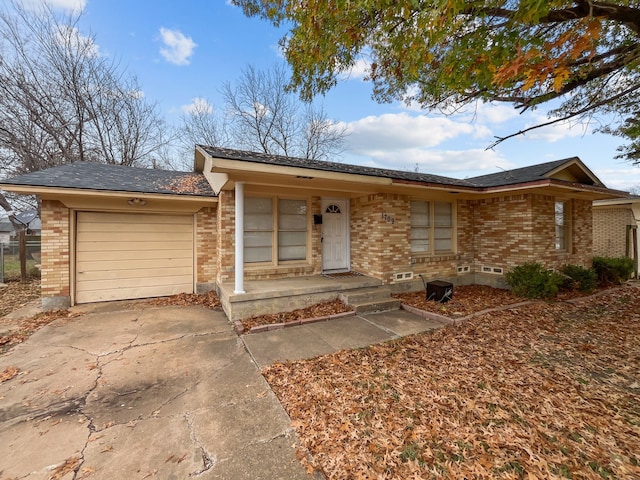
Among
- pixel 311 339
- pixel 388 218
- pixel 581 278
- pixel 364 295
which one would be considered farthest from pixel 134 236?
pixel 581 278

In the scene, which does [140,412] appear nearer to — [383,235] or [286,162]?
[286,162]

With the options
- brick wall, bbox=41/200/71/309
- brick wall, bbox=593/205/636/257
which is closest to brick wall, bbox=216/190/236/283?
brick wall, bbox=41/200/71/309

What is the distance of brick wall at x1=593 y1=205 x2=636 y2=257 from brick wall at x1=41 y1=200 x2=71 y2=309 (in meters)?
18.7

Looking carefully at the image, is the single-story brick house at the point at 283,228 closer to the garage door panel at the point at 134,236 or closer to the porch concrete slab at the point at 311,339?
the garage door panel at the point at 134,236

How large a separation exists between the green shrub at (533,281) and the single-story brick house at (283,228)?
0.62 m

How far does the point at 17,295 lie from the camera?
24.1 ft

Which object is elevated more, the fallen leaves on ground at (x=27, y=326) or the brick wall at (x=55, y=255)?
the brick wall at (x=55, y=255)

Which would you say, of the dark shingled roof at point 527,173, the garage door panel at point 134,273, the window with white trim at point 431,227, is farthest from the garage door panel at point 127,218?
the dark shingled roof at point 527,173

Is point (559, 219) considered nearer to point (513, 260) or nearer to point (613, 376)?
point (513, 260)

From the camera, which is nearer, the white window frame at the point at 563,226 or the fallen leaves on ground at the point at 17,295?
the fallen leaves on ground at the point at 17,295

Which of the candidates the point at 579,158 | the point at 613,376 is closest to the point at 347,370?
the point at 613,376

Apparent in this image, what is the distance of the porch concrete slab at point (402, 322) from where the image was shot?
4.81 metres

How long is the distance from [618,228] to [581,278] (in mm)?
7259

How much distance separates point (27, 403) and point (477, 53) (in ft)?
22.6
